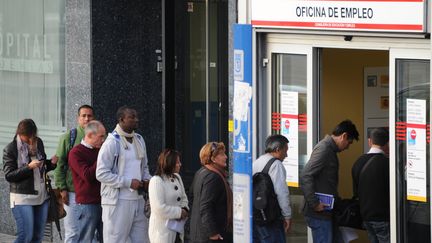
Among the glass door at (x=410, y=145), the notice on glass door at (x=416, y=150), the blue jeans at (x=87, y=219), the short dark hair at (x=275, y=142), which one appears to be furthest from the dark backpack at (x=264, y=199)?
the blue jeans at (x=87, y=219)

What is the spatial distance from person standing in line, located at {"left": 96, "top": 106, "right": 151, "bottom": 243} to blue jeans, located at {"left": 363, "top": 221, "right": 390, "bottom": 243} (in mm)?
2395

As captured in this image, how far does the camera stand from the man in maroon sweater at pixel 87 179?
11766 mm

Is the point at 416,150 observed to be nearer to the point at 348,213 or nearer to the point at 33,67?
the point at 348,213

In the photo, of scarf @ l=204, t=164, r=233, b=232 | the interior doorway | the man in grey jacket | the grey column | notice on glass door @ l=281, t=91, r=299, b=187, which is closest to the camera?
scarf @ l=204, t=164, r=233, b=232

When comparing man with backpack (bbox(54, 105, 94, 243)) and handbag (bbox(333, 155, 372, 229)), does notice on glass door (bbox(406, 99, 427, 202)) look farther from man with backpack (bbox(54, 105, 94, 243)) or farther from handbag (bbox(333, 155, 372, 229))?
man with backpack (bbox(54, 105, 94, 243))

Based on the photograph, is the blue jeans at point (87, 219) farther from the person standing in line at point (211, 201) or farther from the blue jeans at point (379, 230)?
the blue jeans at point (379, 230)

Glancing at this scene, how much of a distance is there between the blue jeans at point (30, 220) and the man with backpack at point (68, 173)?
287 mm

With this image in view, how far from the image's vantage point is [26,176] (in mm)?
12156

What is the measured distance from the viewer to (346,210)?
35.8 feet

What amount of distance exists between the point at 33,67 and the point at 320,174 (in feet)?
18.3

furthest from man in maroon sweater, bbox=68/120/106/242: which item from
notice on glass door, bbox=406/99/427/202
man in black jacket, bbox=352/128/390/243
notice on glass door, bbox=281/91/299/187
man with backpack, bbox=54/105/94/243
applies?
notice on glass door, bbox=406/99/427/202

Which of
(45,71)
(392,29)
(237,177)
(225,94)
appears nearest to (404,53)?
(392,29)

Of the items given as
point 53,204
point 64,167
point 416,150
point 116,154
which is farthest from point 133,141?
point 416,150

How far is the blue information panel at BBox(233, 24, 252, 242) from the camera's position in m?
8.30
